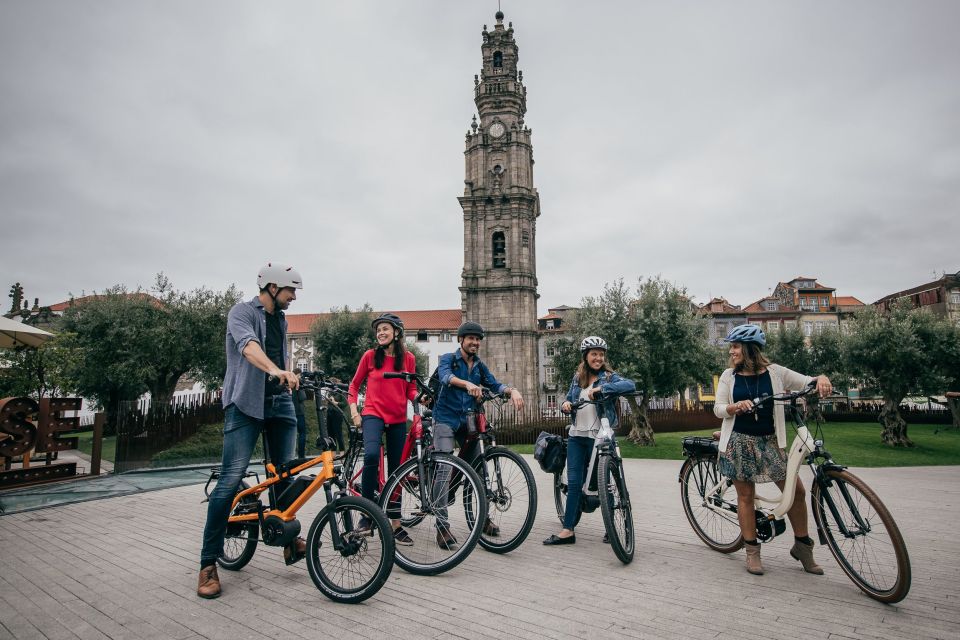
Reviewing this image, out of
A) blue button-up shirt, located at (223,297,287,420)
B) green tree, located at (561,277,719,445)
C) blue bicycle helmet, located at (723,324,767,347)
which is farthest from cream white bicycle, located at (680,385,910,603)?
green tree, located at (561,277,719,445)

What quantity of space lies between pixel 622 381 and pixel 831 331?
132 feet

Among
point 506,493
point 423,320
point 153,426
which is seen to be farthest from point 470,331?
point 423,320

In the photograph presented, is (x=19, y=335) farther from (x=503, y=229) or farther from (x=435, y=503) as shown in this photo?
(x=503, y=229)

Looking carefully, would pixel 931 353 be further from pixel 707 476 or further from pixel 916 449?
pixel 707 476

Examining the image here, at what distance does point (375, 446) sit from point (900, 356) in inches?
965

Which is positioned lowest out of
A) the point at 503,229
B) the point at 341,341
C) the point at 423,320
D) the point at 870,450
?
the point at 870,450

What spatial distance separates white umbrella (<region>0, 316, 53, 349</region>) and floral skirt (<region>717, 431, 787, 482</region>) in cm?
1251

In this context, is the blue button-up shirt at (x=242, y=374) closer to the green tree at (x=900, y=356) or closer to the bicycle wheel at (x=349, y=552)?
the bicycle wheel at (x=349, y=552)

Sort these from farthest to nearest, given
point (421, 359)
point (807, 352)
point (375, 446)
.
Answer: point (421, 359)
point (807, 352)
point (375, 446)

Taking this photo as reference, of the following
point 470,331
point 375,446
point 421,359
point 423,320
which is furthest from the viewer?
point 423,320

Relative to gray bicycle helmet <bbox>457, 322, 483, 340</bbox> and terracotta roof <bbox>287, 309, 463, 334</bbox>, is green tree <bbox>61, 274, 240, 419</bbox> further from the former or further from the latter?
terracotta roof <bbox>287, 309, 463, 334</bbox>

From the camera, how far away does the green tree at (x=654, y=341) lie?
878 inches

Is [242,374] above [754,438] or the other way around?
above

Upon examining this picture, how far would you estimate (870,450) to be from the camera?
63.5ft
